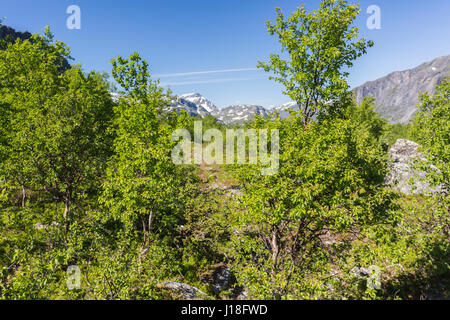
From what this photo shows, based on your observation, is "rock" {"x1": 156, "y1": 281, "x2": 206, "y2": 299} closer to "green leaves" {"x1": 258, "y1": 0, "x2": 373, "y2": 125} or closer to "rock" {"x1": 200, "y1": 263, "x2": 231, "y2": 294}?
"rock" {"x1": 200, "y1": 263, "x2": 231, "y2": 294}

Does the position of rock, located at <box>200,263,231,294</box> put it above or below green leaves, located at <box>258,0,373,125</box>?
below

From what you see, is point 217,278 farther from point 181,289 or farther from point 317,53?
point 317,53

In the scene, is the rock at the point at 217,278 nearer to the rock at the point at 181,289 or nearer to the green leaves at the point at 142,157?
the rock at the point at 181,289

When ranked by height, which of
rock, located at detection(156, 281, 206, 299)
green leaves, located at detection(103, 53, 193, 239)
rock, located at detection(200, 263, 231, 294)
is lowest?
rock, located at detection(200, 263, 231, 294)

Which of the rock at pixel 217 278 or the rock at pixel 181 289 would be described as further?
the rock at pixel 217 278

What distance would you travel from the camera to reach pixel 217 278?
64.6 ft

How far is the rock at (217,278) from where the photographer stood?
18.8m

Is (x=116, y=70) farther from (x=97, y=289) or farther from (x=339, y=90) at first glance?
(x=339, y=90)

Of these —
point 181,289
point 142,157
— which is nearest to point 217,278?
point 181,289

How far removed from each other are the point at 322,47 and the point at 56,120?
2134 cm

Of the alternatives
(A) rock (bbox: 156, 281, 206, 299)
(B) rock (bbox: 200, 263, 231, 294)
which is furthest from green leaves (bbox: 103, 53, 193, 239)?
(B) rock (bbox: 200, 263, 231, 294)

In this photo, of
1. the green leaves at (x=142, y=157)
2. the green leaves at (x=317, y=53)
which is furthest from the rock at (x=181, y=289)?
the green leaves at (x=317, y=53)

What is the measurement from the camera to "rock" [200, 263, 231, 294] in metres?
18.8

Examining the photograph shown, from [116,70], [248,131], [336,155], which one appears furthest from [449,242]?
[116,70]
